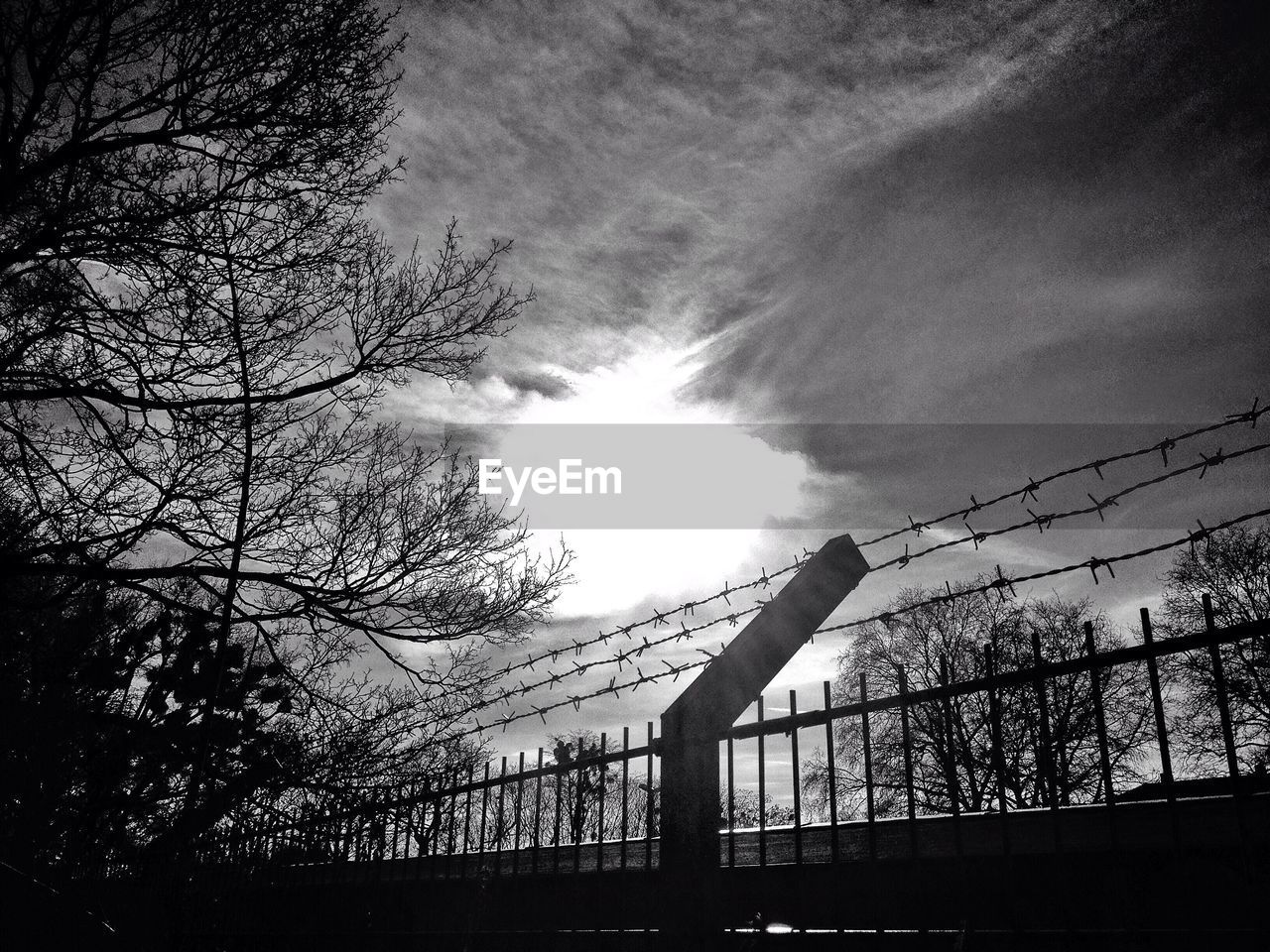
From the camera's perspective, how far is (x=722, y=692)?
3902 mm

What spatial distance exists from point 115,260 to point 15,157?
0.91 meters

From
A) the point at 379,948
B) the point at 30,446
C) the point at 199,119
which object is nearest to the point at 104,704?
the point at 30,446

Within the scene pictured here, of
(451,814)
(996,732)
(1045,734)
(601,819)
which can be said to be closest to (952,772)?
(996,732)

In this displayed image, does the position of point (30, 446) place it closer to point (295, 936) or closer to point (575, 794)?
point (295, 936)

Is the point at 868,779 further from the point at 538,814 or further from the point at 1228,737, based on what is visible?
the point at 538,814

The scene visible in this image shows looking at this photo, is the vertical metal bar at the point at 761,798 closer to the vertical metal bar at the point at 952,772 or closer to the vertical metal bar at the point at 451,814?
the vertical metal bar at the point at 952,772

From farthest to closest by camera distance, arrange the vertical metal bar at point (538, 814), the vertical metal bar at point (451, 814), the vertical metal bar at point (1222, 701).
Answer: the vertical metal bar at point (451, 814) → the vertical metal bar at point (538, 814) → the vertical metal bar at point (1222, 701)

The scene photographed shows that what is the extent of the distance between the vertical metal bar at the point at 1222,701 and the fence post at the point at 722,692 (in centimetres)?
154

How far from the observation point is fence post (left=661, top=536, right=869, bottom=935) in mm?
3791

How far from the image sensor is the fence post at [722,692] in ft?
12.4

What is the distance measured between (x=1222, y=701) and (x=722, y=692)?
6.48 ft

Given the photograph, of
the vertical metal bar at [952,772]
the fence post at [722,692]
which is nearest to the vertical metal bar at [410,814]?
the fence post at [722,692]

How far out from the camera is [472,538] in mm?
8938

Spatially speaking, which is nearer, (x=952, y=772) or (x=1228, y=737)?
(x=1228, y=737)
